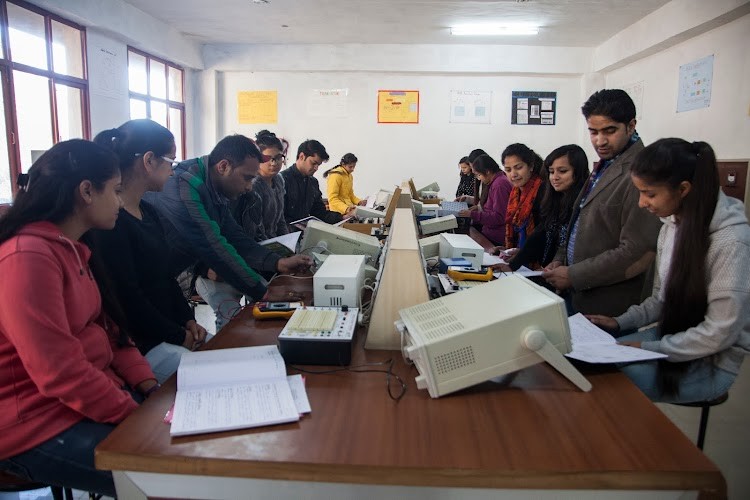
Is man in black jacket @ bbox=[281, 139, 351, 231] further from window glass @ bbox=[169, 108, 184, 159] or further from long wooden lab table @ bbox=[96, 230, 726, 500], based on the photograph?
window glass @ bbox=[169, 108, 184, 159]

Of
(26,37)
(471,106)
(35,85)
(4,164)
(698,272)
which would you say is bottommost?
(698,272)

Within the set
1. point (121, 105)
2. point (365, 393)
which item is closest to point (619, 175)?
point (365, 393)

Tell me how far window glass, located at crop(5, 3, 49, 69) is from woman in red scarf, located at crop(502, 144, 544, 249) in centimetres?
416

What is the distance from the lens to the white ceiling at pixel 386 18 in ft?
17.5

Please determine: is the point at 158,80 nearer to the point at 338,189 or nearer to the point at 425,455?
the point at 338,189

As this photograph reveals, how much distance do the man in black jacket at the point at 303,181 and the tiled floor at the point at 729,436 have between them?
2694 mm

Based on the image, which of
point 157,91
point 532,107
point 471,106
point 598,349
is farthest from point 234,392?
point 532,107

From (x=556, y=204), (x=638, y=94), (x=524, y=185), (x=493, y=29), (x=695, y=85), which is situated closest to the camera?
(x=556, y=204)

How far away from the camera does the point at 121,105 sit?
571cm

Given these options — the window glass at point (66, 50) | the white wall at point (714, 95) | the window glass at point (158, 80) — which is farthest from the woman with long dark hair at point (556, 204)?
the window glass at point (158, 80)

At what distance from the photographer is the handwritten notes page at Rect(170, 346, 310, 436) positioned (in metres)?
0.98

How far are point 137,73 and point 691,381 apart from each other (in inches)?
258

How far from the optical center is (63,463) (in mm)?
1116

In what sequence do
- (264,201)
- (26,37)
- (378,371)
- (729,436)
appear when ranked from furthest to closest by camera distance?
(26,37) < (264,201) < (729,436) < (378,371)
